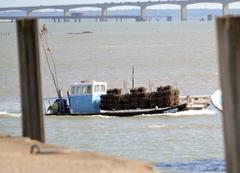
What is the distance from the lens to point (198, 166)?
72.1ft

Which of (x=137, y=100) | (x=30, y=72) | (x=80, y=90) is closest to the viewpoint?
(x=30, y=72)

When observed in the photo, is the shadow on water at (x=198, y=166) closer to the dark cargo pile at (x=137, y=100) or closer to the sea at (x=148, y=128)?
the sea at (x=148, y=128)

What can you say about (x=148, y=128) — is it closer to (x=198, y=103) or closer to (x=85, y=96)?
(x=85, y=96)

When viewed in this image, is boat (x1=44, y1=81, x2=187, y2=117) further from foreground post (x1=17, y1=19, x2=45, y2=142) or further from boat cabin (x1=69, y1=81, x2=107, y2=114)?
foreground post (x1=17, y1=19, x2=45, y2=142)

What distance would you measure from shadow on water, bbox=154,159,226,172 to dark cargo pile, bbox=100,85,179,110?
14.8 metres

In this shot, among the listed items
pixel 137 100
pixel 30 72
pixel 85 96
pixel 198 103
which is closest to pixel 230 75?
pixel 30 72

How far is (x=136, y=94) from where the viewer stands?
125 feet

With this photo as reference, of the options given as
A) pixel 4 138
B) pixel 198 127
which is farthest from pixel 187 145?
pixel 4 138

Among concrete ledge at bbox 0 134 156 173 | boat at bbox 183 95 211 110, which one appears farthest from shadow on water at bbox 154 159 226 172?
boat at bbox 183 95 211 110

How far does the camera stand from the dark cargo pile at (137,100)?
3778 centimetres

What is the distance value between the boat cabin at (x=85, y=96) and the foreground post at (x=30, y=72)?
84.2ft

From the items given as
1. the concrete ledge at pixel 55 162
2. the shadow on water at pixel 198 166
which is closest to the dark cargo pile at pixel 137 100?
the shadow on water at pixel 198 166

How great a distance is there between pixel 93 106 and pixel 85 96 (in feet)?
1.51

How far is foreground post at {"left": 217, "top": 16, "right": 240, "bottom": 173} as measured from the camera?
9258 mm
